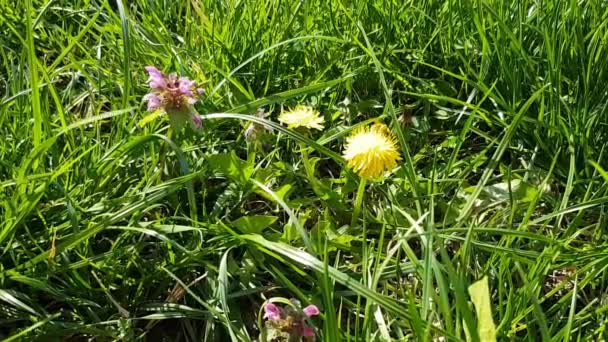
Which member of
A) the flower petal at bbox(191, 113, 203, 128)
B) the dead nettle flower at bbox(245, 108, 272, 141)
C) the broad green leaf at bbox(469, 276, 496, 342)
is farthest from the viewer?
the dead nettle flower at bbox(245, 108, 272, 141)

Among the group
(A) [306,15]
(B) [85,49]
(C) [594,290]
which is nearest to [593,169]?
(C) [594,290]

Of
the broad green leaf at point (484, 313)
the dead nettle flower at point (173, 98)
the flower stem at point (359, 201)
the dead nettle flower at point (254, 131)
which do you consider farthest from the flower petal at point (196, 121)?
the broad green leaf at point (484, 313)

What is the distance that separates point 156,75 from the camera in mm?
1149

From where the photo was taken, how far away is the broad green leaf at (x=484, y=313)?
37.2 inches

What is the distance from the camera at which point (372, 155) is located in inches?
45.9

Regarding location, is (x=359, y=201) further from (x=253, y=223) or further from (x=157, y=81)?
(x=157, y=81)

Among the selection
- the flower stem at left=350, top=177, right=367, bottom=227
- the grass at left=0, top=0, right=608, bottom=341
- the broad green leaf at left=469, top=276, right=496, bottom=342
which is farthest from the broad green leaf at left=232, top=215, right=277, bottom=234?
the broad green leaf at left=469, top=276, right=496, bottom=342

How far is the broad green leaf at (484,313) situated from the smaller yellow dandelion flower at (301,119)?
1.40ft

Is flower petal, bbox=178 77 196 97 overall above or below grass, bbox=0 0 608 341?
above

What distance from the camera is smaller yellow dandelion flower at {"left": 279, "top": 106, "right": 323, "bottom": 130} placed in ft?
4.23

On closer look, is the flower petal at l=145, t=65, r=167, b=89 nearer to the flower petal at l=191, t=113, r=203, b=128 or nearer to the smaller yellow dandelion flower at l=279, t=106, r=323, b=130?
the flower petal at l=191, t=113, r=203, b=128

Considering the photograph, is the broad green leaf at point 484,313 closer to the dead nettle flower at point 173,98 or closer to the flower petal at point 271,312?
the flower petal at point 271,312

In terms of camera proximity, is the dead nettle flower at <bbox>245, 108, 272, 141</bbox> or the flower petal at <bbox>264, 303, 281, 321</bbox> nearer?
the flower petal at <bbox>264, 303, 281, 321</bbox>

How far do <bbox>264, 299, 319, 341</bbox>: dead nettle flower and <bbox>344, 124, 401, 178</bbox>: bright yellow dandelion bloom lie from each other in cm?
22
